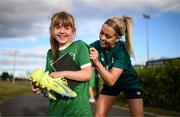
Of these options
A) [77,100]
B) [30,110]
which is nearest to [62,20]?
[77,100]

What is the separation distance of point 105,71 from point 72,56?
0.94 m

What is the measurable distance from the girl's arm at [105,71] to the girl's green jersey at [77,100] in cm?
42

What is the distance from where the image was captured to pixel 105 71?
488cm

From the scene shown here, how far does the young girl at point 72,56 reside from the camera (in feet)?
12.9

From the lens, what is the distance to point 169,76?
18.2 m

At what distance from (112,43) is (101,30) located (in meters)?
0.24

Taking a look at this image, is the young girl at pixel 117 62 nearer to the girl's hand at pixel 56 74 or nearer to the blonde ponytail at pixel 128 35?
the blonde ponytail at pixel 128 35

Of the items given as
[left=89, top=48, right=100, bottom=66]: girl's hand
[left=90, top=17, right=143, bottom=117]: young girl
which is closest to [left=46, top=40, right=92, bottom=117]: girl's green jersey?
[left=89, top=48, right=100, bottom=66]: girl's hand

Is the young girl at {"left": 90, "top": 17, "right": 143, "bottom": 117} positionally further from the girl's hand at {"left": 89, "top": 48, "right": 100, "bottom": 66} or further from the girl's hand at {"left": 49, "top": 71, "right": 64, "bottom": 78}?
the girl's hand at {"left": 49, "top": 71, "right": 64, "bottom": 78}

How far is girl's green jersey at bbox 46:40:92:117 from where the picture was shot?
155 inches

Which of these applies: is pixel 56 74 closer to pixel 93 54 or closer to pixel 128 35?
pixel 93 54

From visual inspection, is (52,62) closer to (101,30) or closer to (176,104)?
(101,30)

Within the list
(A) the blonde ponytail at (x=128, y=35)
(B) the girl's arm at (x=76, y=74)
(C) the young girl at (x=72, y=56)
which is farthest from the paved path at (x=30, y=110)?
(B) the girl's arm at (x=76, y=74)

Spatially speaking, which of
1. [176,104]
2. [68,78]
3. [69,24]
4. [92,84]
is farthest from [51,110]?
[176,104]
